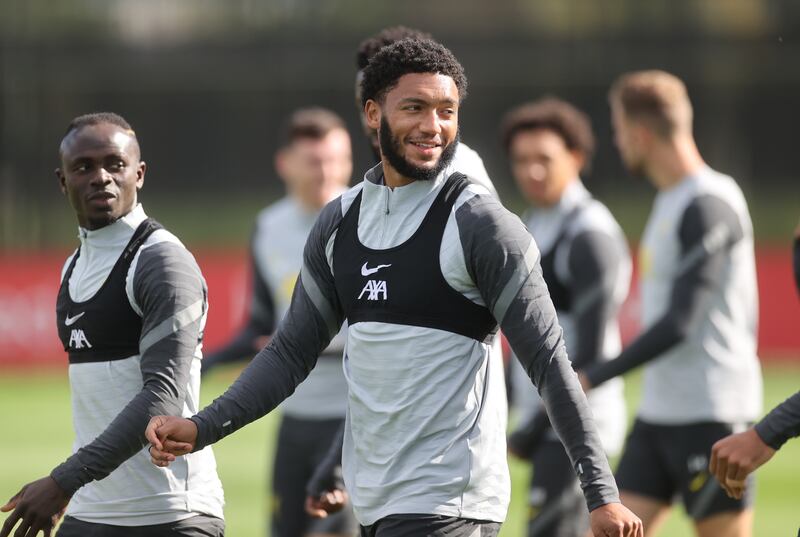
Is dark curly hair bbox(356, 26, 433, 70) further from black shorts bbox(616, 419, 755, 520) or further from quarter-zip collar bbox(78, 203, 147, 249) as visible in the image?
black shorts bbox(616, 419, 755, 520)

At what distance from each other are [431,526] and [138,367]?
1.19 meters

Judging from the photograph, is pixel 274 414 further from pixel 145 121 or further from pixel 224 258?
pixel 145 121

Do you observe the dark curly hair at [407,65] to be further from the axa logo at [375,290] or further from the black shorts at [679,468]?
the black shorts at [679,468]

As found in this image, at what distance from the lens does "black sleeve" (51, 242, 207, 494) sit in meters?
4.57

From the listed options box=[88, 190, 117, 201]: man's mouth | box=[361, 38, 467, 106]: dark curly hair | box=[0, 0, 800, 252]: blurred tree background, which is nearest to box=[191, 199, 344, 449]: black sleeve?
box=[361, 38, 467, 106]: dark curly hair

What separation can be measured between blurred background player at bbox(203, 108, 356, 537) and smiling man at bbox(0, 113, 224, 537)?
7.45 ft

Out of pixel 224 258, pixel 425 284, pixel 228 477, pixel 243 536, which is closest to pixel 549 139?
pixel 425 284

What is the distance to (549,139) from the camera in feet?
24.5

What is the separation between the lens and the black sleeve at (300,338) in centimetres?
464

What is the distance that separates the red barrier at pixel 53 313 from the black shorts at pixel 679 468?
13.2 m

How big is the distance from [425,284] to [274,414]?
41.8 ft

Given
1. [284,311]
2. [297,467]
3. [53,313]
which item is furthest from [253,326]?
[53,313]

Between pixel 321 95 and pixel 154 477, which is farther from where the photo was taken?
pixel 321 95

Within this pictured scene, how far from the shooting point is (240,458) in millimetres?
13875
